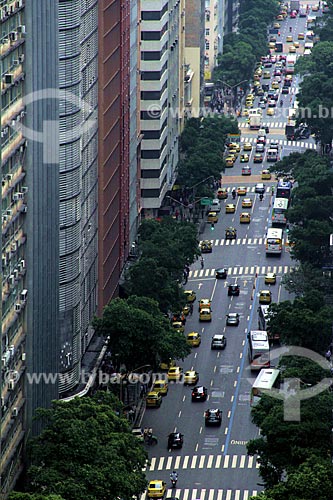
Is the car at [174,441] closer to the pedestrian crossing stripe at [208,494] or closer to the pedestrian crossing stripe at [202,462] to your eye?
the pedestrian crossing stripe at [202,462]

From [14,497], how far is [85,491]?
8728 millimetres

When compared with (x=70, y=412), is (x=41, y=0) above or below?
above

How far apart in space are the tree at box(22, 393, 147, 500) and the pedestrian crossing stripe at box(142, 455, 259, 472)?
1864cm

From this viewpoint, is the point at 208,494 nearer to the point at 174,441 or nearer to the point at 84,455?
the point at 174,441

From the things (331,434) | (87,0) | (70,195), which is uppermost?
(87,0)

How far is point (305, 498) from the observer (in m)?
163

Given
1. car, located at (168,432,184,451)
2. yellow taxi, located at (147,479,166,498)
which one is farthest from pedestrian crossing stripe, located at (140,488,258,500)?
car, located at (168,432,184,451)

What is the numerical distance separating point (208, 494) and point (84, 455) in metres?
22.2

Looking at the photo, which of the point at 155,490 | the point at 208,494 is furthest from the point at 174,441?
the point at 155,490

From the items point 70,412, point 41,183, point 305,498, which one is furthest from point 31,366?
point 305,498

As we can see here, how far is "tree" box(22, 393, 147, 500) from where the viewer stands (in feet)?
527

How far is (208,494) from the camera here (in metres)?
182

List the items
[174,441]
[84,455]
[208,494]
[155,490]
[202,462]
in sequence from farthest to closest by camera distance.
A: [174,441] < [202,462] < [208,494] < [155,490] < [84,455]

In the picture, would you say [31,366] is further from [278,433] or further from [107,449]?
[278,433]
